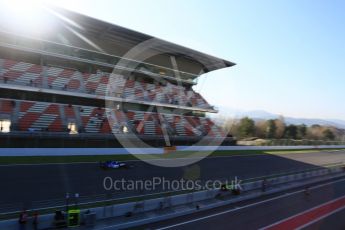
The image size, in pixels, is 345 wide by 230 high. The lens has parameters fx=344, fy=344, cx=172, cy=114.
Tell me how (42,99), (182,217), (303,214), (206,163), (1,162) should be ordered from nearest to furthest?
(182,217), (303,214), (1,162), (206,163), (42,99)

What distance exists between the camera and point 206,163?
2991 centimetres

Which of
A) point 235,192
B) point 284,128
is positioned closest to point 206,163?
point 235,192

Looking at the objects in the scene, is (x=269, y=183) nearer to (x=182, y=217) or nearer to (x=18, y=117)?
(x=182, y=217)

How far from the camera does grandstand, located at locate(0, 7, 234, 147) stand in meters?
29.1

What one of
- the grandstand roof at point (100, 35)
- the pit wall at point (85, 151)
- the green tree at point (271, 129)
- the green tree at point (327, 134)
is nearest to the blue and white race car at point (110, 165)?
the pit wall at point (85, 151)

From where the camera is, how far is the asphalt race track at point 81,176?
15.4m

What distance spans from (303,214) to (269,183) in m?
5.22

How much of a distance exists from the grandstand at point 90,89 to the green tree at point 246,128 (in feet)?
69.3

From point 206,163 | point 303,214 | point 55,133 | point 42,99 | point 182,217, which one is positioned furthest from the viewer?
point 42,99

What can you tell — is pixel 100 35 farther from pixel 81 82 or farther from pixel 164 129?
pixel 164 129

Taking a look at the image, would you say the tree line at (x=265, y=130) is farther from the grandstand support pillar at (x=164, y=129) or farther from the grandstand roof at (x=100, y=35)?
the grandstand roof at (x=100, y=35)

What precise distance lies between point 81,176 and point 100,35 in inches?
752

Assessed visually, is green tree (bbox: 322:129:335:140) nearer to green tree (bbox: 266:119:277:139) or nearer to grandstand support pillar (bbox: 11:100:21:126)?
green tree (bbox: 266:119:277:139)

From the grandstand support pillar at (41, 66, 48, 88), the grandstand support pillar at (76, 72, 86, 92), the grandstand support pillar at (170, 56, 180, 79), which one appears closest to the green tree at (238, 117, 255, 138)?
the grandstand support pillar at (170, 56, 180, 79)
